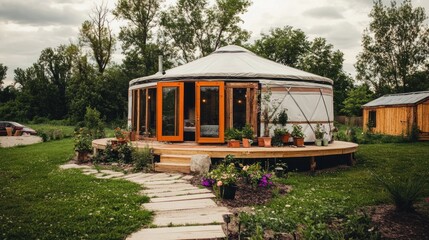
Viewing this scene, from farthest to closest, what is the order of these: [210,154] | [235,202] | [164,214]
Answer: [210,154]
[235,202]
[164,214]

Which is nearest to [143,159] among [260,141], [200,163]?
[200,163]

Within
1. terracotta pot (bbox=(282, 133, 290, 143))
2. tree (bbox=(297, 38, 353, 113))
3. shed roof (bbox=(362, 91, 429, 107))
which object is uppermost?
tree (bbox=(297, 38, 353, 113))

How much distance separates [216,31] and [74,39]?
1036 centimetres

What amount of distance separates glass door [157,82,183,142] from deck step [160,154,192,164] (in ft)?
4.77

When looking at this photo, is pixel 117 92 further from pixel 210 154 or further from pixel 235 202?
pixel 235 202

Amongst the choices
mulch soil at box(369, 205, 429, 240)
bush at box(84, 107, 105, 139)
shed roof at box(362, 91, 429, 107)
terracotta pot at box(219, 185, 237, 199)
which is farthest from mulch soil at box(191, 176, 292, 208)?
shed roof at box(362, 91, 429, 107)

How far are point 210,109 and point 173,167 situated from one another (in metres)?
1.92

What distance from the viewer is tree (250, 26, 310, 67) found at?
24594 mm

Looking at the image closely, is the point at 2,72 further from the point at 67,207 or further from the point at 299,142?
the point at 67,207

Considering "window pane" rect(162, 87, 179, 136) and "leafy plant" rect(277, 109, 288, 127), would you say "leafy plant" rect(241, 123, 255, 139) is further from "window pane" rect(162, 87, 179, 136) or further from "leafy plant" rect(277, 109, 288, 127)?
"window pane" rect(162, 87, 179, 136)

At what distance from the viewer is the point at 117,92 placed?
21672mm

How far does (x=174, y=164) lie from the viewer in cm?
605

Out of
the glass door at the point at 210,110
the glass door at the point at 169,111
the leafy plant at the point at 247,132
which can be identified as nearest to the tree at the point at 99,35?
the glass door at the point at 169,111

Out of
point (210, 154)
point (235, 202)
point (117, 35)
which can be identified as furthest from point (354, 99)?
point (235, 202)
